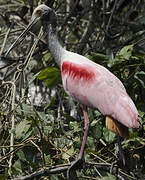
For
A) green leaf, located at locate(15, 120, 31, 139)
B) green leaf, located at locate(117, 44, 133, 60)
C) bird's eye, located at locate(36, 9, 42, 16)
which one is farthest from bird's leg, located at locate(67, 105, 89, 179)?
bird's eye, located at locate(36, 9, 42, 16)

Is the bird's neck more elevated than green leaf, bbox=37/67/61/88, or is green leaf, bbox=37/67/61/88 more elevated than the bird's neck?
the bird's neck

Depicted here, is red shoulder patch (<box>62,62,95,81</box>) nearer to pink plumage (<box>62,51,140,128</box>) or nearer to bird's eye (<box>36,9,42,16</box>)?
pink plumage (<box>62,51,140,128</box>)

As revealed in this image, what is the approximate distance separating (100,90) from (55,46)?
70cm

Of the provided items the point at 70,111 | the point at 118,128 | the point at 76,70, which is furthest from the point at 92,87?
the point at 70,111

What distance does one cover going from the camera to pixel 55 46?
14.5 feet

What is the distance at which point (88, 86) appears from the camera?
4.18 m

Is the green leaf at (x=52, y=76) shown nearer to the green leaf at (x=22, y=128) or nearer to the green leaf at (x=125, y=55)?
the green leaf at (x=125, y=55)

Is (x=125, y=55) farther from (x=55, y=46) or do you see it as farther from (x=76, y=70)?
(x=55, y=46)

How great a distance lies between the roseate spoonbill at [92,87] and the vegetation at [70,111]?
0.60ft

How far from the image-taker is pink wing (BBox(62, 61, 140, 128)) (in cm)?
374

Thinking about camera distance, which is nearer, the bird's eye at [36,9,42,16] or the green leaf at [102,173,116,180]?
the green leaf at [102,173,116,180]

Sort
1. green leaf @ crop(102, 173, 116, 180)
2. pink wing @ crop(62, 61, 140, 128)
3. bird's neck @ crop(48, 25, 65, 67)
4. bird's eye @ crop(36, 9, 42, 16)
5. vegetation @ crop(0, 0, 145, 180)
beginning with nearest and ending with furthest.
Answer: green leaf @ crop(102, 173, 116, 180), vegetation @ crop(0, 0, 145, 180), pink wing @ crop(62, 61, 140, 128), bird's neck @ crop(48, 25, 65, 67), bird's eye @ crop(36, 9, 42, 16)

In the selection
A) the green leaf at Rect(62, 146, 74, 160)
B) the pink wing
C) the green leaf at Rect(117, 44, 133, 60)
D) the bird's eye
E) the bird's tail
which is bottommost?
the green leaf at Rect(62, 146, 74, 160)

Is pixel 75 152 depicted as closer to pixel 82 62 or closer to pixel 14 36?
pixel 82 62
